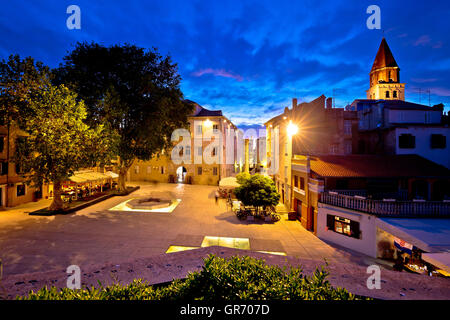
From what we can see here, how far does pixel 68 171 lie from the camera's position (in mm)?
17953

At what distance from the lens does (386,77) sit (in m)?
60.3

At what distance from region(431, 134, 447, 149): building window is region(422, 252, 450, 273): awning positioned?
1811cm

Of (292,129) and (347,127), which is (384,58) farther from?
(292,129)

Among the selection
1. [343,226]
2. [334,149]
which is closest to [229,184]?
[334,149]

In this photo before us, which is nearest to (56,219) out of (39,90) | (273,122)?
(39,90)

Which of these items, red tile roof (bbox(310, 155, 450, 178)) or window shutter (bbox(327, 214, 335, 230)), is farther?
red tile roof (bbox(310, 155, 450, 178))

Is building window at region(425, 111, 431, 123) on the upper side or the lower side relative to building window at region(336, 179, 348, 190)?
upper

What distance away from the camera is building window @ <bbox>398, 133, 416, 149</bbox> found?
20750mm

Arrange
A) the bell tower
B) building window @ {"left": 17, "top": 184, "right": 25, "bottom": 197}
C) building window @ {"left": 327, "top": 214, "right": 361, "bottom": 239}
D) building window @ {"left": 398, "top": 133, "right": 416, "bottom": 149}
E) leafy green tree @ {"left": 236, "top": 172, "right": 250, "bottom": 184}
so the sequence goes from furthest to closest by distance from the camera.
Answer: the bell tower < building window @ {"left": 17, "top": 184, "right": 25, "bottom": 197} < leafy green tree @ {"left": 236, "top": 172, "right": 250, "bottom": 184} < building window @ {"left": 398, "top": 133, "right": 416, "bottom": 149} < building window @ {"left": 327, "top": 214, "right": 361, "bottom": 239}

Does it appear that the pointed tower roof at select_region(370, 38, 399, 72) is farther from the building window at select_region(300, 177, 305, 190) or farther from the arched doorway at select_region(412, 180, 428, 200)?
the building window at select_region(300, 177, 305, 190)

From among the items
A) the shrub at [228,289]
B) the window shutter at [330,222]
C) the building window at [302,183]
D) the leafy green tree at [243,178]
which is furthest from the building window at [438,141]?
the shrub at [228,289]

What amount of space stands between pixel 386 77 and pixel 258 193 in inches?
2663

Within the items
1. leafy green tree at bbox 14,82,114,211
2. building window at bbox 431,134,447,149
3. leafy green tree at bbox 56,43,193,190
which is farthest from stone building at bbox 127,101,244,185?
building window at bbox 431,134,447,149
